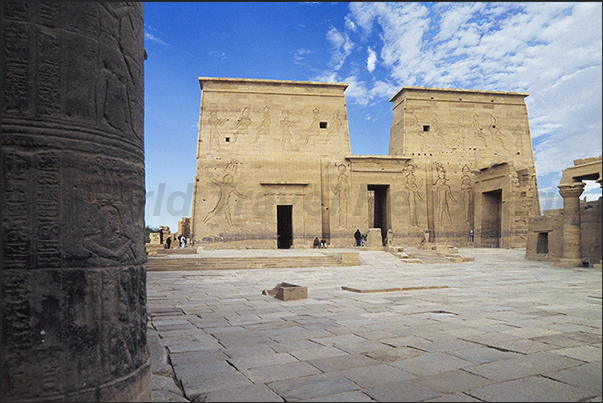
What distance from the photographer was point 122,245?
7.47 ft

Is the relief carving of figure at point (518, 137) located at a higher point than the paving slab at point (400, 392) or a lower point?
higher

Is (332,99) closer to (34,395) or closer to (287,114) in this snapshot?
(287,114)

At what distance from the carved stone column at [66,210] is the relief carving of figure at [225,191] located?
18176 millimetres

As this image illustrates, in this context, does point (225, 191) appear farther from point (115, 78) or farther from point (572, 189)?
point (115, 78)

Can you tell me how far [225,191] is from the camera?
20484 mm

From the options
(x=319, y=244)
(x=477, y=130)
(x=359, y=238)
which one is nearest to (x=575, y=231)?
(x=359, y=238)

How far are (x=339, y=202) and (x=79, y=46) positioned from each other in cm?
1961

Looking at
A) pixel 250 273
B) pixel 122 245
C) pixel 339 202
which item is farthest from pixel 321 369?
pixel 339 202

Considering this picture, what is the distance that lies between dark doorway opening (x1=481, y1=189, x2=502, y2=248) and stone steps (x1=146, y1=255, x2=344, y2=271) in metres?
11.9

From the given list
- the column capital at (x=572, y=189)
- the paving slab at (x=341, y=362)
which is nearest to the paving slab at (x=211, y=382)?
the paving slab at (x=341, y=362)

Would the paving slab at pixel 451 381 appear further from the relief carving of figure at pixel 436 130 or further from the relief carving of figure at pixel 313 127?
the relief carving of figure at pixel 436 130

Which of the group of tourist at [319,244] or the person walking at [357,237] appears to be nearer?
the group of tourist at [319,244]

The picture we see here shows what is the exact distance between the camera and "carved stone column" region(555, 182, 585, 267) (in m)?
11.9

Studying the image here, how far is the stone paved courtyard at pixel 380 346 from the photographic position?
8.65 feet
